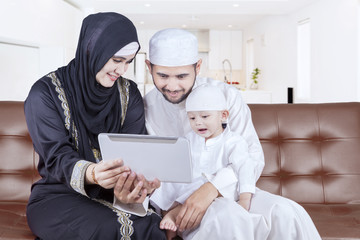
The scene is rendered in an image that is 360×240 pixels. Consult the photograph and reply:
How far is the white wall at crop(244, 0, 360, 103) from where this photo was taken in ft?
18.3

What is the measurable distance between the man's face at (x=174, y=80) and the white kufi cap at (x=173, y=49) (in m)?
0.02

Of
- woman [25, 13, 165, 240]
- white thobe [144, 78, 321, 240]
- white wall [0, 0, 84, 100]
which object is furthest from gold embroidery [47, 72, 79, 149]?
Result: white wall [0, 0, 84, 100]

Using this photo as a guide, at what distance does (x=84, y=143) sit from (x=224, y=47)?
10254 millimetres

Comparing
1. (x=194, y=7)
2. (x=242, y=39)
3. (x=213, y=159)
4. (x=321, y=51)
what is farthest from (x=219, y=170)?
(x=242, y=39)

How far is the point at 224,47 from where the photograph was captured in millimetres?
11594

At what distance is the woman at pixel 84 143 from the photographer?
1510mm

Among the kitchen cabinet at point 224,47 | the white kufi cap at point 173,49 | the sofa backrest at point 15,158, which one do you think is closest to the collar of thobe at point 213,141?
the white kufi cap at point 173,49

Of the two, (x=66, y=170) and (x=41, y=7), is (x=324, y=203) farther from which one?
(x=41, y=7)

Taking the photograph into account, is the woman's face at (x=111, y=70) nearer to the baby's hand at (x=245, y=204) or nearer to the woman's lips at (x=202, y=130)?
the woman's lips at (x=202, y=130)

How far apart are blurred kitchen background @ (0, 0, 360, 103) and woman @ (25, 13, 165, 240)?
298 centimetres

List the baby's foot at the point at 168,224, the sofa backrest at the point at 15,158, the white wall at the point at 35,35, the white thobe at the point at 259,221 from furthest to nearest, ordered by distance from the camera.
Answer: the white wall at the point at 35,35
the sofa backrest at the point at 15,158
the baby's foot at the point at 168,224
the white thobe at the point at 259,221

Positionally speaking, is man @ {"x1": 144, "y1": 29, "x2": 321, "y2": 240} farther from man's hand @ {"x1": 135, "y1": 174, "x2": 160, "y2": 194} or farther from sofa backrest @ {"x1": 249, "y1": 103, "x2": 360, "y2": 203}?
sofa backrest @ {"x1": 249, "y1": 103, "x2": 360, "y2": 203}

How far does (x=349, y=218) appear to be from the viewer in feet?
6.23

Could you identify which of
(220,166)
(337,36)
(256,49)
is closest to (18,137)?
(220,166)
